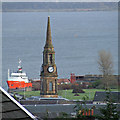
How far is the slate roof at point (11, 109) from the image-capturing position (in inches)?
34.7

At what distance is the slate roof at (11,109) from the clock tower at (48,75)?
9.74m

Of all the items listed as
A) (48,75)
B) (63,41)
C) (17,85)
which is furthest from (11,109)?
(63,41)

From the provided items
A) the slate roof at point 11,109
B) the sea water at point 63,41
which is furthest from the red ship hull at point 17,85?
the slate roof at point 11,109

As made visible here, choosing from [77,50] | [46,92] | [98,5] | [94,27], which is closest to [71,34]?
[94,27]

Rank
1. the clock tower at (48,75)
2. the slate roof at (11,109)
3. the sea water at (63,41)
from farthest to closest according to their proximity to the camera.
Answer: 1. the sea water at (63,41)
2. the clock tower at (48,75)
3. the slate roof at (11,109)

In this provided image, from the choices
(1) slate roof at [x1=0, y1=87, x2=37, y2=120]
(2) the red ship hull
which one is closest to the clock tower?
(2) the red ship hull

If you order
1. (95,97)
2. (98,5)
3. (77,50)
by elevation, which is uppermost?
(98,5)

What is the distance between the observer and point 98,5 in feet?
50.8

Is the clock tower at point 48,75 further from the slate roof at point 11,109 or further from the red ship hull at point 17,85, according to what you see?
the slate roof at point 11,109

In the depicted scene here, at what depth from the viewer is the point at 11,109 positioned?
89cm

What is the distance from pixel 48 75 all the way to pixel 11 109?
1002 centimetres

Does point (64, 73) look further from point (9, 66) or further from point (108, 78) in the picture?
point (108, 78)

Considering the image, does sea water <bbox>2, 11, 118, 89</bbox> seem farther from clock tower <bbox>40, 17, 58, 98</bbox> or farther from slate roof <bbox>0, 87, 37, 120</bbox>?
slate roof <bbox>0, 87, 37, 120</bbox>

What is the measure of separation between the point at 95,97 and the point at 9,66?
6.18 metres
